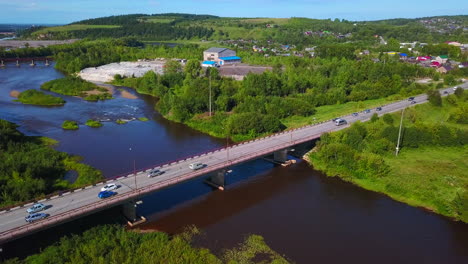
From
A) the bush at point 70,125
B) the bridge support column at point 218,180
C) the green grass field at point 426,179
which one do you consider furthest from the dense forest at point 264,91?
the green grass field at point 426,179

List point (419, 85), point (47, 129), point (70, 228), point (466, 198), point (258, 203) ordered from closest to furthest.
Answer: point (70, 228), point (466, 198), point (258, 203), point (47, 129), point (419, 85)

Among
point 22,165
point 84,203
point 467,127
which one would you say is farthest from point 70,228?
point 467,127

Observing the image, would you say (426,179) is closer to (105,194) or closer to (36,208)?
(105,194)

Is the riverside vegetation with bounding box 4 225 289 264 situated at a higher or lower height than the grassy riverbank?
lower

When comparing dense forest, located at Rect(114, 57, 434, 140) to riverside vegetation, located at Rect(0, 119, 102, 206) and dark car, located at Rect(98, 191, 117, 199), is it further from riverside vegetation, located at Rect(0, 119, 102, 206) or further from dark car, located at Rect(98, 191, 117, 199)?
dark car, located at Rect(98, 191, 117, 199)

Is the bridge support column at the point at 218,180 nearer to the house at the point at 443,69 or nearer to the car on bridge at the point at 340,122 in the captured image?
the car on bridge at the point at 340,122

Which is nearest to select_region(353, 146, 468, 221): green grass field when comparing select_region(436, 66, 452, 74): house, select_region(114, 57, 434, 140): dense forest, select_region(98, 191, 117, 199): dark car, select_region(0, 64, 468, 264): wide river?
select_region(0, 64, 468, 264): wide river

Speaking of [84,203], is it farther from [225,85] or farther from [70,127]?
[225,85]
